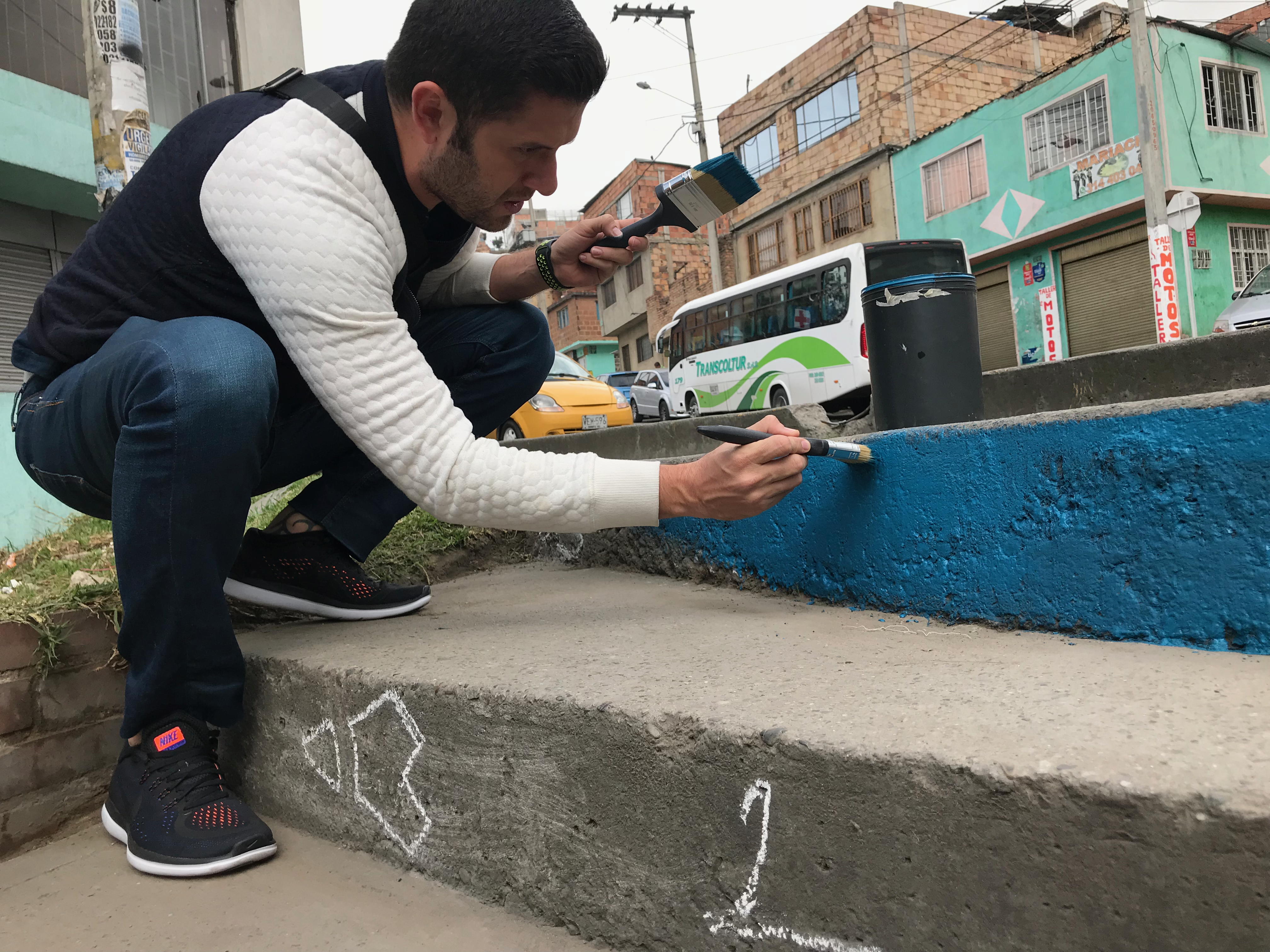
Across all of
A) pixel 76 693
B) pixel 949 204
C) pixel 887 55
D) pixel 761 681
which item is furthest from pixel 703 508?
pixel 887 55

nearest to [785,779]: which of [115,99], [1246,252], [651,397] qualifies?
[115,99]

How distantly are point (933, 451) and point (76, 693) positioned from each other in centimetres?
175

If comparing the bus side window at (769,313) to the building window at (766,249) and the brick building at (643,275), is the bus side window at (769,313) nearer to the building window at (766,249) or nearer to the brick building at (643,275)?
the building window at (766,249)

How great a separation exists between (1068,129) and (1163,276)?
15.8ft

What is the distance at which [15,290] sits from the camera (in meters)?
6.34

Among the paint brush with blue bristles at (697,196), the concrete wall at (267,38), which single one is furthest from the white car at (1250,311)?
the concrete wall at (267,38)

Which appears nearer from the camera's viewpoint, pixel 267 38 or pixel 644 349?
pixel 267 38

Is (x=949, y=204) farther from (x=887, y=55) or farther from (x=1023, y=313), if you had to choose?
(x=887, y=55)

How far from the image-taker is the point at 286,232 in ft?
4.36

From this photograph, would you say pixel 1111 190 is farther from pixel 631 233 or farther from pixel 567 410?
pixel 631 233

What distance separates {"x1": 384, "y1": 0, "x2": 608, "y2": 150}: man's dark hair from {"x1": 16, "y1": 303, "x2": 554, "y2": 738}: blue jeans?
1.76 ft

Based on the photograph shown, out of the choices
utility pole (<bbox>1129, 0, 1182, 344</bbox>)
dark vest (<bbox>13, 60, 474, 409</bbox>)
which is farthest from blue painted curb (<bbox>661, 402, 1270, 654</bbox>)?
utility pole (<bbox>1129, 0, 1182, 344</bbox>)

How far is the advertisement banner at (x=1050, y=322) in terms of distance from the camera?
54.9 ft

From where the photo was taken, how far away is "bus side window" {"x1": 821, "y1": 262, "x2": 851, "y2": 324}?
12461mm
